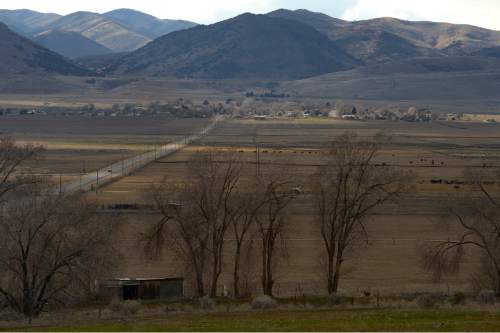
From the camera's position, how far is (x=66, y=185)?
75.0 m

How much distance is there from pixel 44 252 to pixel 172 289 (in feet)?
21.4

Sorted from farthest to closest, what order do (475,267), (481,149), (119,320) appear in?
(481,149), (475,267), (119,320)

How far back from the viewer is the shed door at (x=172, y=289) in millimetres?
42094

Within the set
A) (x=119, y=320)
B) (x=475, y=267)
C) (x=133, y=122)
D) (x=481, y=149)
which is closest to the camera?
(x=119, y=320)

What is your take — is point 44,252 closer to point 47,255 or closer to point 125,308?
point 47,255

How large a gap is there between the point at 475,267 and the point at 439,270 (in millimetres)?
7801

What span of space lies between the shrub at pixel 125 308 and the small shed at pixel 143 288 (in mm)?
4017

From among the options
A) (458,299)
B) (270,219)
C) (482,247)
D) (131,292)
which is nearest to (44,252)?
(131,292)

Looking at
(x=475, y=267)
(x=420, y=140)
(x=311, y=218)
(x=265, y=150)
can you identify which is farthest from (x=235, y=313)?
(x=420, y=140)

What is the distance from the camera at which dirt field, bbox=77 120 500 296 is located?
154ft

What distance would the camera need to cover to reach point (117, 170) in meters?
92.2

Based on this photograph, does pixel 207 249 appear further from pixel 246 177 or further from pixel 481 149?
pixel 481 149

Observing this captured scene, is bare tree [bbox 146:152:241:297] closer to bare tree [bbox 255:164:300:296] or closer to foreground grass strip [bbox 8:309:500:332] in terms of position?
bare tree [bbox 255:164:300:296]

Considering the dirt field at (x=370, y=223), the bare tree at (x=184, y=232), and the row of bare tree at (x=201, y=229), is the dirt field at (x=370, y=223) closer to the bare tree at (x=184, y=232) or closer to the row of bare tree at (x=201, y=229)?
the row of bare tree at (x=201, y=229)
